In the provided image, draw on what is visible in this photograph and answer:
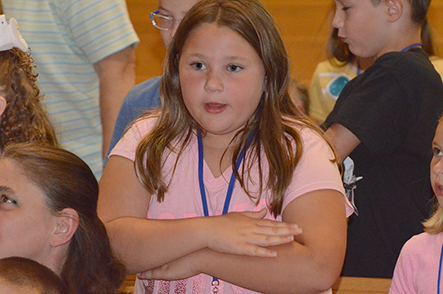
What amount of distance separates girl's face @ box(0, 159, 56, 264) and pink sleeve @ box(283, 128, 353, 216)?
0.64 metres

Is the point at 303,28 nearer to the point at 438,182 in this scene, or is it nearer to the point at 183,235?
the point at 438,182

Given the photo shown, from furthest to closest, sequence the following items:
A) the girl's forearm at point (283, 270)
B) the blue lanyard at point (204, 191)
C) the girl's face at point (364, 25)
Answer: the girl's face at point (364, 25) → the blue lanyard at point (204, 191) → the girl's forearm at point (283, 270)

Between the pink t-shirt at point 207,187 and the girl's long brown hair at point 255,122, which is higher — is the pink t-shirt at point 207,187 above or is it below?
below

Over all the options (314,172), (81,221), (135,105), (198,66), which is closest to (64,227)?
(81,221)

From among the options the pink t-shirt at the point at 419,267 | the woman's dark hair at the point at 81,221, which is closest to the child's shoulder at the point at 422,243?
the pink t-shirt at the point at 419,267

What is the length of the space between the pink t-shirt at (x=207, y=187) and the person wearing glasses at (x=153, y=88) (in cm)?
50

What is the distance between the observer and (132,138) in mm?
1780

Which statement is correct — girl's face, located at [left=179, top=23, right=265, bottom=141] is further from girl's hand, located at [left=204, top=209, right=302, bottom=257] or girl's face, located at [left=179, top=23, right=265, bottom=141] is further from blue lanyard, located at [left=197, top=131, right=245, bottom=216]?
girl's hand, located at [left=204, top=209, right=302, bottom=257]

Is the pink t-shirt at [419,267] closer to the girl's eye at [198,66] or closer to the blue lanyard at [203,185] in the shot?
the blue lanyard at [203,185]

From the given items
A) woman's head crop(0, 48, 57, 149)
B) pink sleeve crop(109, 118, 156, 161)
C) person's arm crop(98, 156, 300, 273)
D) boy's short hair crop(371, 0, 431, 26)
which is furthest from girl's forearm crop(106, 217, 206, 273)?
boy's short hair crop(371, 0, 431, 26)

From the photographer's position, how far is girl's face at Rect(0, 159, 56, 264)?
155cm

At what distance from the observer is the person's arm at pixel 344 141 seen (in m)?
2.01

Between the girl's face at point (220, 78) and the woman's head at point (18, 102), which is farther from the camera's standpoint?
the woman's head at point (18, 102)

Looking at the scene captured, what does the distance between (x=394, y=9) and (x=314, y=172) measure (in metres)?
0.95
